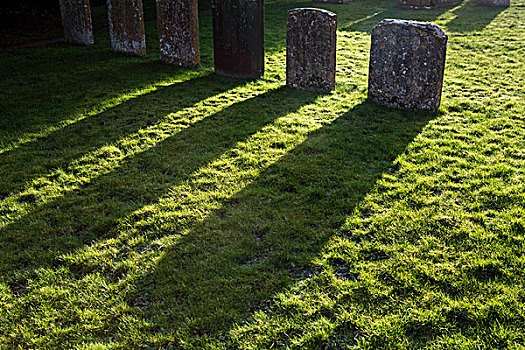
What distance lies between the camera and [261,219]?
3822 mm

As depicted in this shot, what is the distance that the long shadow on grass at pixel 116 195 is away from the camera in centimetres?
357

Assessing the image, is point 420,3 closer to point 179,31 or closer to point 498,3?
point 498,3

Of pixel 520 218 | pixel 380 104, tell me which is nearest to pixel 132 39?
pixel 380 104

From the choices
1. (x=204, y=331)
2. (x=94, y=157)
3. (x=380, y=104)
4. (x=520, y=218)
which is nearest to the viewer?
(x=204, y=331)

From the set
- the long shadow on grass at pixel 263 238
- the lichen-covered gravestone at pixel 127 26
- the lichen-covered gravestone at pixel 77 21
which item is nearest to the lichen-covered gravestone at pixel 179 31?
the lichen-covered gravestone at pixel 127 26

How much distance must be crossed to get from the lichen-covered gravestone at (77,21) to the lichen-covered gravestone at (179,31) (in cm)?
270

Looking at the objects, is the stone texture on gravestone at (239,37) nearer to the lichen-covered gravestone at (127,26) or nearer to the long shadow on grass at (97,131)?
the long shadow on grass at (97,131)

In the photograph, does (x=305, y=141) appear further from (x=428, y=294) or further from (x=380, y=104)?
(x=428, y=294)

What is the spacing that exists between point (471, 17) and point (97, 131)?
1204cm

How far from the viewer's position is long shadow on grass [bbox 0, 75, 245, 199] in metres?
4.81

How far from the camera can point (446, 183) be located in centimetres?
430

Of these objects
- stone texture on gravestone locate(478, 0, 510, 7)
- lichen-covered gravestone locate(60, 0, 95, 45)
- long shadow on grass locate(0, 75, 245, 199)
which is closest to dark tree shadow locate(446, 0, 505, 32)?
stone texture on gravestone locate(478, 0, 510, 7)

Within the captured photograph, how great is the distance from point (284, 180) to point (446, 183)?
167 centimetres

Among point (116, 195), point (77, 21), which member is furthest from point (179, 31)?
point (116, 195)
